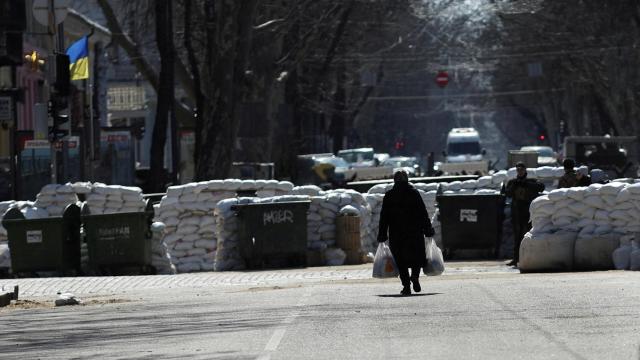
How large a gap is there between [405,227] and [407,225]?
0.12ft

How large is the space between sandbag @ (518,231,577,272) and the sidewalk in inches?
25.3

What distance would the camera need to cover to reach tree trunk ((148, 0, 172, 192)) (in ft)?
129

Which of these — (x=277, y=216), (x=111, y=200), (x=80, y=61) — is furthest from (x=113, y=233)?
(x=80, y=61)

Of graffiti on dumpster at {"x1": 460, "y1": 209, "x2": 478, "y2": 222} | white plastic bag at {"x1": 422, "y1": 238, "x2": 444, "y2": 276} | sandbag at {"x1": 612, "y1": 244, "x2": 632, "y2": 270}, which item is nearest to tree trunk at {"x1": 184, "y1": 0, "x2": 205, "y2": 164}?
graffiti on dumpster at {"x1": 460, "y1": 209, "x2": 478, "y2": 222}

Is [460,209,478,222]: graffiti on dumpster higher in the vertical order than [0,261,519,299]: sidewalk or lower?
higher

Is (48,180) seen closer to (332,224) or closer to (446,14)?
(332,224)

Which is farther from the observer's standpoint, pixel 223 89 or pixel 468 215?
pixel 223 89

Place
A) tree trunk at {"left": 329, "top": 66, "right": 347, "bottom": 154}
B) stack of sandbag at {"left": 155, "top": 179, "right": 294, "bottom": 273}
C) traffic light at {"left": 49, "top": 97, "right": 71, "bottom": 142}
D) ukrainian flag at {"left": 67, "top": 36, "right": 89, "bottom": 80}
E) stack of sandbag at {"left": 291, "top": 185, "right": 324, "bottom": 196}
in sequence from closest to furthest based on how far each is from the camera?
1. stack of sandbag at {"left": 155, "top": 179, "right": 294, "bottom": 273}
2. traffic light at {"left": 49, "top": 97, "right": 71, "bottom": 142}
3. stack of sandbag at {"left": 291, "top": 185, "right": 324, "bottom": 196}
4. ukrainian flag at {"left": 67, "top": 36, "right": 89, "bottom": 80}
5. tree trunk at {"left": 329, "top": 66, "right": 347, "bottom": 154}

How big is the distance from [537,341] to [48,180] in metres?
26.7

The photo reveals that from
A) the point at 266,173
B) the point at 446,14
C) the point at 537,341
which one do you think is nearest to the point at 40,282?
the point at 537,341

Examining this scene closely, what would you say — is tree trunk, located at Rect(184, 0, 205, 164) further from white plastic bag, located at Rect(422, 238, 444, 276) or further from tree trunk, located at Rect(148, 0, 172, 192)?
white plastic bag, located at Rect(422, 238, 444, 276)

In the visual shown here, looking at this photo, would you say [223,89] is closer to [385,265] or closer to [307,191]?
[307,191]

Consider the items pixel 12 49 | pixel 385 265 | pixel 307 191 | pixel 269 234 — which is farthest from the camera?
pixel 12 49

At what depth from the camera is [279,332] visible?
14180mm
